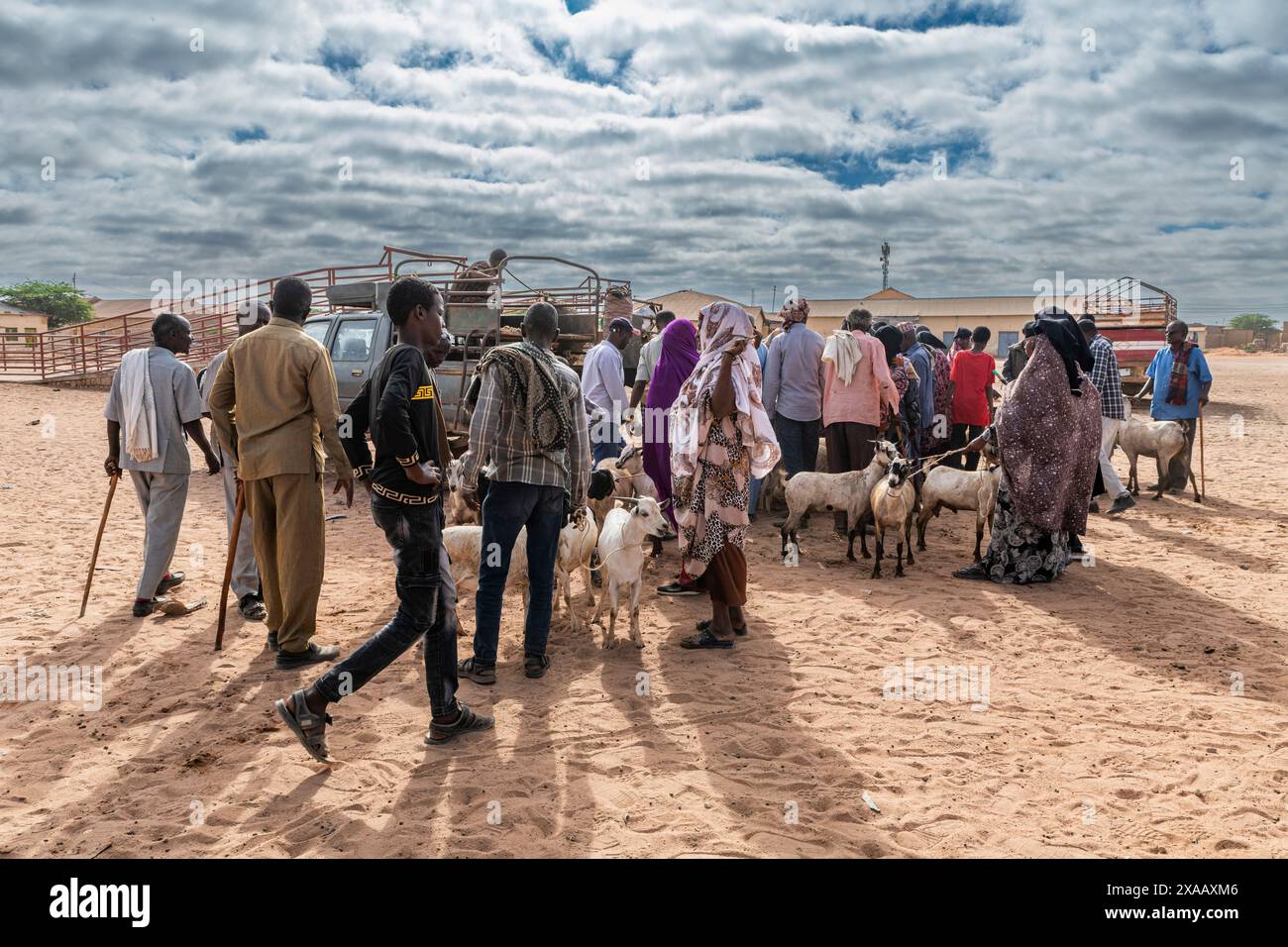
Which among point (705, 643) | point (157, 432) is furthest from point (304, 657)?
point (705, 643)

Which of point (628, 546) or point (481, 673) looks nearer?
point (481, 673)

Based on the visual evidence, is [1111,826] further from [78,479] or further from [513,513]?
[78,479]

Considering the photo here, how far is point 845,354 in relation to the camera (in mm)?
7781

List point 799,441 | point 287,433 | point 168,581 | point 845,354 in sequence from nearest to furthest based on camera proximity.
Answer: point 287,433 < point 168,581 < point 845,354 < point 799,441

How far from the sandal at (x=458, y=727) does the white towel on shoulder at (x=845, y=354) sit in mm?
4960

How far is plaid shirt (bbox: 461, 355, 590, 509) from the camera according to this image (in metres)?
4.35

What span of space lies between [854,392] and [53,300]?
73955 millimetres

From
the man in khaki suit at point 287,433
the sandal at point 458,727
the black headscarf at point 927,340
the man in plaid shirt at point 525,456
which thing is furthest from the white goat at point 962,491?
the man in khaki suit at point 287,433

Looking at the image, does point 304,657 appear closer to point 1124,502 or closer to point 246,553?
point 246,553

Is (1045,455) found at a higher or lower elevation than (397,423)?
lower

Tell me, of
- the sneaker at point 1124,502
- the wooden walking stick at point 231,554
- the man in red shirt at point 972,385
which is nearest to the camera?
the wooden walking stick at point 231,554

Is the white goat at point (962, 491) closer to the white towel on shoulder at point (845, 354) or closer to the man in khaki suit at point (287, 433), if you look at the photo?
the white towel on shoulder at point (845, 354)

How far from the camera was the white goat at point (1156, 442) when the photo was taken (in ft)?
33.9

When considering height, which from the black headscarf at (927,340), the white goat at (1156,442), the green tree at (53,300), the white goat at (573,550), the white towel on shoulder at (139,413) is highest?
the green tree at (53,300)
